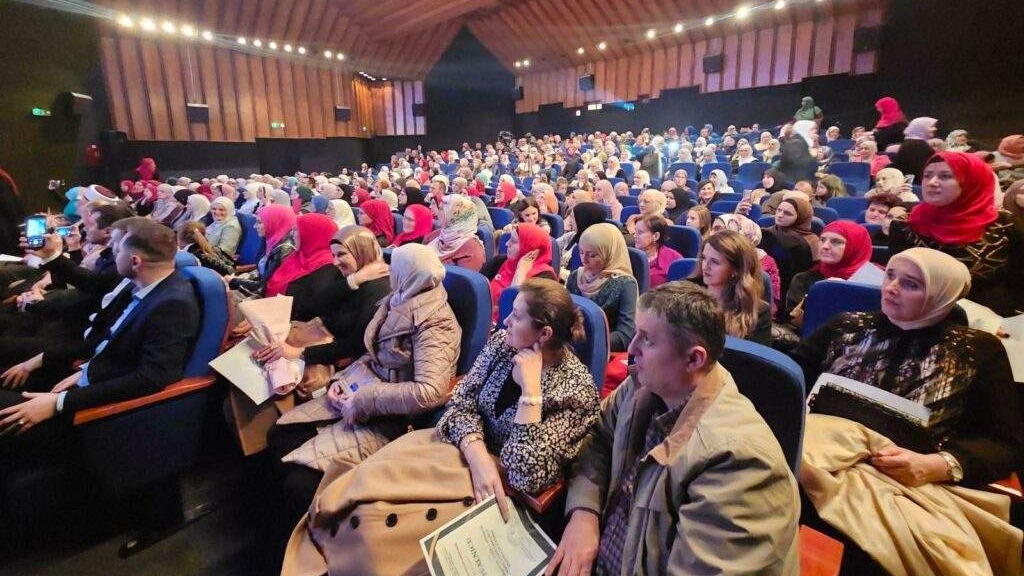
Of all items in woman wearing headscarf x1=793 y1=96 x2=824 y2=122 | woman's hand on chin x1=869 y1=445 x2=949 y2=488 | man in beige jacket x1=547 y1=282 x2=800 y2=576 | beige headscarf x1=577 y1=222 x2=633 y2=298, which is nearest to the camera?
man in beige jacket x1=547 y1=282 x2=800 y2=576

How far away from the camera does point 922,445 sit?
1364 mm

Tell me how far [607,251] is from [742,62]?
1312 cm

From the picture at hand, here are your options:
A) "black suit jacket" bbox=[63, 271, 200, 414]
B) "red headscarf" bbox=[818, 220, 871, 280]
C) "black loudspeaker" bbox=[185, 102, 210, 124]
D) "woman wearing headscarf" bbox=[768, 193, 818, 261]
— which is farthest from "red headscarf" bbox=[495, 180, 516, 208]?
"black loudspeaker" bbox=[185, 102, 210, 124]

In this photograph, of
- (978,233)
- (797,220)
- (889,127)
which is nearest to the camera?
(978,233)

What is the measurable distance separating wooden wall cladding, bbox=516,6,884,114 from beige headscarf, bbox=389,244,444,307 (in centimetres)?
1275

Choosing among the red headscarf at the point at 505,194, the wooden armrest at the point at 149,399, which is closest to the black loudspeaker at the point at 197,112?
the red headscarf at the point at 505,194

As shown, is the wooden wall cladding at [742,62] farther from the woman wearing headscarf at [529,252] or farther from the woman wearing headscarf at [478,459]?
the woman wearing headscarf at [478,459]

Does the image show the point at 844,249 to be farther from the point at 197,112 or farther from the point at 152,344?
the point at 197,112

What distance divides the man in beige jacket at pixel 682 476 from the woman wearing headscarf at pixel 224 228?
4.71m

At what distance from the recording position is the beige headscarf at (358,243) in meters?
2.45

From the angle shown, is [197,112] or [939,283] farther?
[197,112]

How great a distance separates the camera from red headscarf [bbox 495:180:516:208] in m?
7.34

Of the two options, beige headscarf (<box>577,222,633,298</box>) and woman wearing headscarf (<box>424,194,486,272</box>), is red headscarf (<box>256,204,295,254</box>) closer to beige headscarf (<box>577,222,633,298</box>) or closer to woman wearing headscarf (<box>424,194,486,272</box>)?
woman wearing headscarf (<box>424,194,486,272</box>)

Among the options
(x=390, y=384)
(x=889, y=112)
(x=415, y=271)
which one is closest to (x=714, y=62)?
(x=889, y=112)
